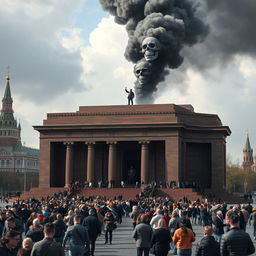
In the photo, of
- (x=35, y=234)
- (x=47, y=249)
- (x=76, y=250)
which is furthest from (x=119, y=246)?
(x=47, y=249)

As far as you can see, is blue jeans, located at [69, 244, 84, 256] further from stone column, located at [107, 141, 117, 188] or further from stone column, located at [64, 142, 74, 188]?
stone column, located at [64, 142, 74, 188]

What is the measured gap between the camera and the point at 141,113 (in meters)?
61.8

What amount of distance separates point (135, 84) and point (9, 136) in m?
123

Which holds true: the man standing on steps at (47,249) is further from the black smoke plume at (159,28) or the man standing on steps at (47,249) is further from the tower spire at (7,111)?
the tower spire at (7,111)

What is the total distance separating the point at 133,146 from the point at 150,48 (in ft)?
43.0

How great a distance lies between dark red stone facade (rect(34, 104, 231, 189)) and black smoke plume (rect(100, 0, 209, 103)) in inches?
394

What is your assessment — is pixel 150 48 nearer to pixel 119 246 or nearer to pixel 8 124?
pixel 119 246

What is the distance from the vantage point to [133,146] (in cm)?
6450

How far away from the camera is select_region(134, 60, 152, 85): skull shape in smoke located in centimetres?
7281

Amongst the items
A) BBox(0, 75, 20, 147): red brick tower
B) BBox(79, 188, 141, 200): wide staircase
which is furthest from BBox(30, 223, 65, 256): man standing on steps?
BBox(0, 75, 20, 147): red brick tower

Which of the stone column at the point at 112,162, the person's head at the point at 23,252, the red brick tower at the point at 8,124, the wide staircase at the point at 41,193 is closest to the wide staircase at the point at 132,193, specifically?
the wide staircase at the point at 41,193

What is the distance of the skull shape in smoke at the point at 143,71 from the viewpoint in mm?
72812

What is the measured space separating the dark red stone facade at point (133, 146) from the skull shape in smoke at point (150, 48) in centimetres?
916

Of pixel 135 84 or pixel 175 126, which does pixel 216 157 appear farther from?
pixel 135 84
